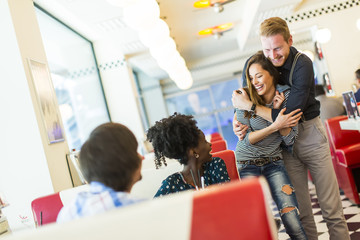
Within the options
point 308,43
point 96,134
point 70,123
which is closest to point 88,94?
point 70,123

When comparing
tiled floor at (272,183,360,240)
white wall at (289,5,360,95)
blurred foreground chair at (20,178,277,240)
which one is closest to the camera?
blurred foreground chair at (20,178,277,240)

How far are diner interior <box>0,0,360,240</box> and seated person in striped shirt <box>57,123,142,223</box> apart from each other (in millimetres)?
116

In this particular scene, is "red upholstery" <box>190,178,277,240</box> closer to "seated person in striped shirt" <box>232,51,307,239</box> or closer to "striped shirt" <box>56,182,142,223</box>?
"striped shirt" <box>56,182,142,223</box>

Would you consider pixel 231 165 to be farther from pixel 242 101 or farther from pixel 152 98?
pixel 152 98

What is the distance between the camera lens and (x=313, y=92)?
7.59 ft

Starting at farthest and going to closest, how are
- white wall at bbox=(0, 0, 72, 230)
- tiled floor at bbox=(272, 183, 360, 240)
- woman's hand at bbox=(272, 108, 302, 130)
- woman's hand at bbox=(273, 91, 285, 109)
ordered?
white wall at bbox=(0, 0, 72, 230) → tiled floor at bbox=(272, 183, 360, 240) → woman's hand at bbox=(273, 91, 285, 109) → woman's hand at bbox=(272, 108, 302, 130)

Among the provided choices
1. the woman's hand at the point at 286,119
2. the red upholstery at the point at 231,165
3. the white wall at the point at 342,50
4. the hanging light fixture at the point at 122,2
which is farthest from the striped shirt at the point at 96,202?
the white wall at the point at 342,50

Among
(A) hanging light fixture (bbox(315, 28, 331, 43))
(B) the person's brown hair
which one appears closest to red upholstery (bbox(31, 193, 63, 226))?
(B) the person's brown hair

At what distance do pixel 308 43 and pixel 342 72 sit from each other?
429 centimetres

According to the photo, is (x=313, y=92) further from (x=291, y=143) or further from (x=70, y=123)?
(x=70, y=123)

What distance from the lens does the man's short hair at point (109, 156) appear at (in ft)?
3.75

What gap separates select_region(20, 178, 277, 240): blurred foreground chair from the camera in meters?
0.83

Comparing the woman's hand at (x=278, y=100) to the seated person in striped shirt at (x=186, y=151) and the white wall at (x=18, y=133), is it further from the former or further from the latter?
the white wall at (x=18, y=133)

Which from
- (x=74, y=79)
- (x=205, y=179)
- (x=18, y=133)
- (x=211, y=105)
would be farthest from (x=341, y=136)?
(x=211, y=105)
